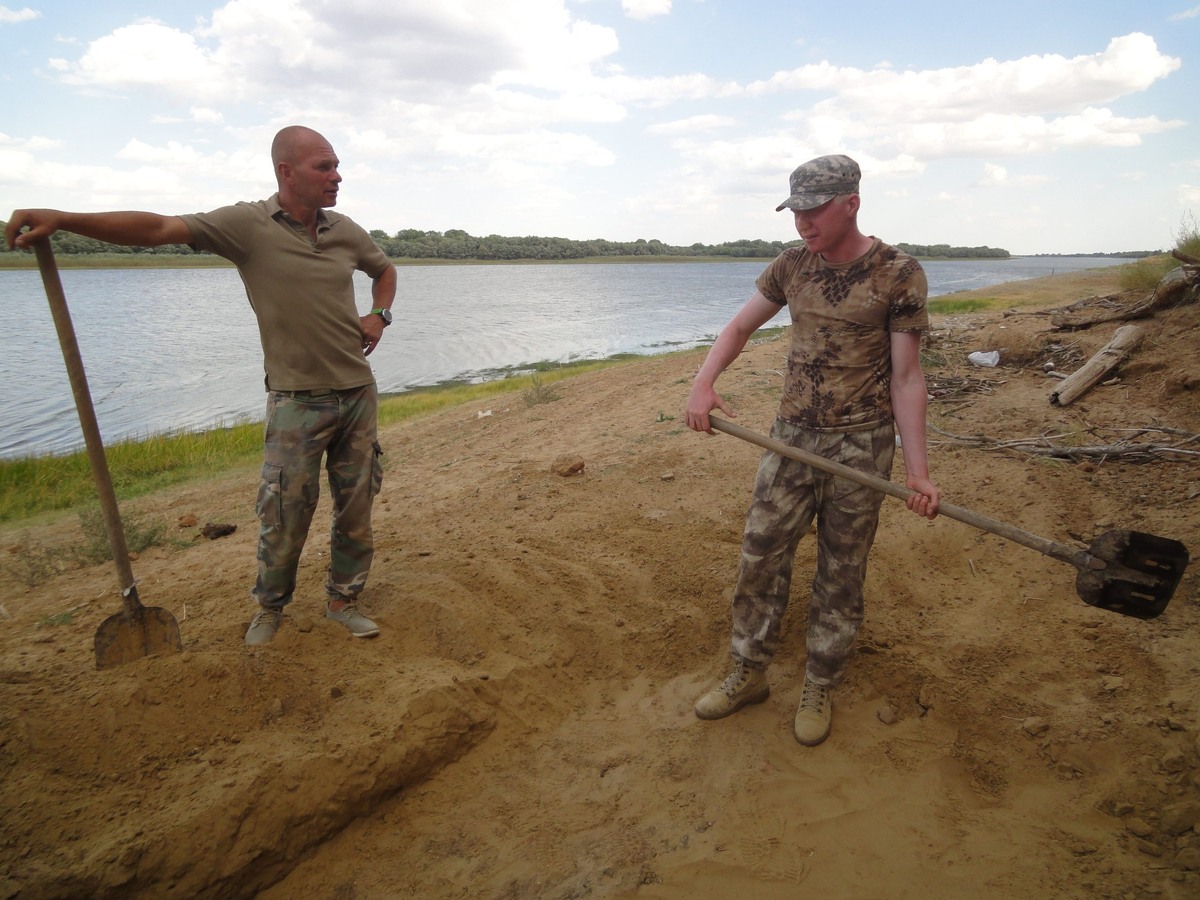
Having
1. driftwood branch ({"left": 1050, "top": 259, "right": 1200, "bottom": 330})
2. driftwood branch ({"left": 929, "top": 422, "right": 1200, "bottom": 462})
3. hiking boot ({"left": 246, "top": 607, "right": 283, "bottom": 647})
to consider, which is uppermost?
driftwood branch ({"left": 1050, "top": 259, "right": 1200, "bottom": 330})

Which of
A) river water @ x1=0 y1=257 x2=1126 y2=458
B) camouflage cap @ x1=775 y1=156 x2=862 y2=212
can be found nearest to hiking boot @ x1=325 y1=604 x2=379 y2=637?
camouflage cap @ x1=775 y1=156 x2=862 y2=212

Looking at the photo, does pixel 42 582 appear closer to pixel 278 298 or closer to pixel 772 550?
pixel 278 298

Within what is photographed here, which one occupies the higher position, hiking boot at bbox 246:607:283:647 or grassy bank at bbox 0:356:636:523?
hiking boot at bbox 246:607:283:647

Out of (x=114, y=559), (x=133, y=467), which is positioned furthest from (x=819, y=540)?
(x=133, y=467)

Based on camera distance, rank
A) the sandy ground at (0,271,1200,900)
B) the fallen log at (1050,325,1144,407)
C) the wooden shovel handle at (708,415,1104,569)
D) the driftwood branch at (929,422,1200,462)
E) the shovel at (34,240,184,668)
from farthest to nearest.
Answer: the fallen log at (1050,325,1144,407) → the driftwood branch at (929,422,1200,462) → the shovel at (34,240,184,668) → the wooden shovel handle at (708,415,1104,569) → the sandy ground at (0,271,1200,900)

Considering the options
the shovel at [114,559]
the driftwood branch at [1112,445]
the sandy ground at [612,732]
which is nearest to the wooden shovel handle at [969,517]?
the sandy ground at [612,732]

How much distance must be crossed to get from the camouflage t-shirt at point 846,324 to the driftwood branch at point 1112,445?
3.35 meters

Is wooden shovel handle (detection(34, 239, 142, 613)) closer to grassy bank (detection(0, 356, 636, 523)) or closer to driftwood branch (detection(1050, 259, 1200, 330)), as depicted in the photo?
grassy bank (detection(0, 356, 636, 523))

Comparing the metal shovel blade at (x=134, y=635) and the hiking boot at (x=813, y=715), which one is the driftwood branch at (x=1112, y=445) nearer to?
the hiking boot at (x=813, y=715)

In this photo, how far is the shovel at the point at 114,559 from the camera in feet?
8.84

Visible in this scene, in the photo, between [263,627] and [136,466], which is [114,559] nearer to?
[263,627]

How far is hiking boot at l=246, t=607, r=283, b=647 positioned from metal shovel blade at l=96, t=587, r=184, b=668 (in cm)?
29

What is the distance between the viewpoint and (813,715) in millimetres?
2916

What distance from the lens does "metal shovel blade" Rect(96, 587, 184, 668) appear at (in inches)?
117
